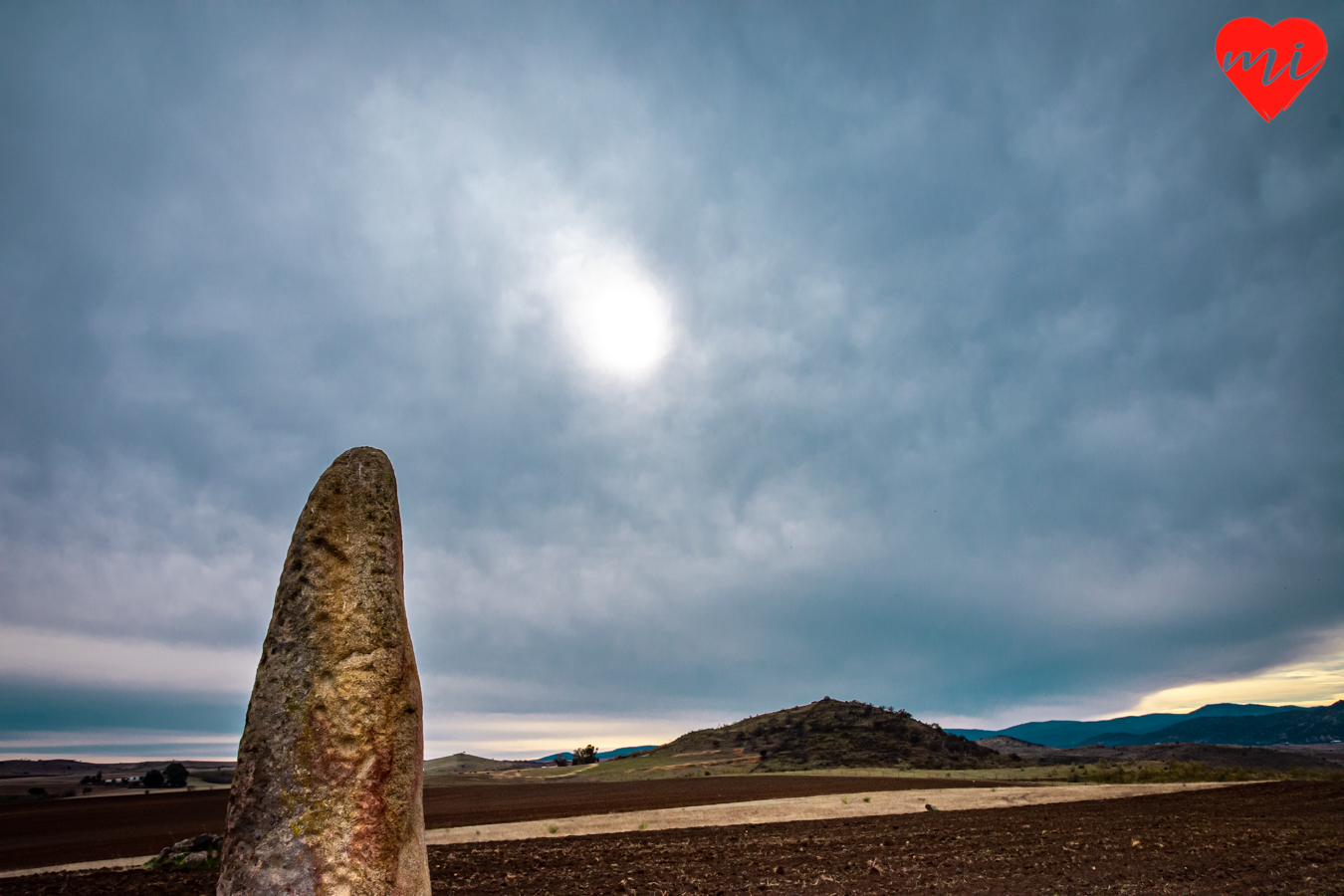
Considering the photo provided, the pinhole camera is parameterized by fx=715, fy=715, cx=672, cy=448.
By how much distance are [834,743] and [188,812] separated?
71698 mm

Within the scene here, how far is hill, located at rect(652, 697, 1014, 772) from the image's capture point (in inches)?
3455

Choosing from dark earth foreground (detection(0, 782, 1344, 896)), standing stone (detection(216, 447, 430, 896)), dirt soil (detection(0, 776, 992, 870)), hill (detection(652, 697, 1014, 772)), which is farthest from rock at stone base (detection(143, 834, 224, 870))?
hill (detection(652, 697, 1014, 772))

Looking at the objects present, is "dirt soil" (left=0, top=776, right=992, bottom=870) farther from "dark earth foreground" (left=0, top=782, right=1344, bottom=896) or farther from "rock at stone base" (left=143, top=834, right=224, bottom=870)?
"dark earth foreground" (left=0, top=782, right=1344, bottom=896)

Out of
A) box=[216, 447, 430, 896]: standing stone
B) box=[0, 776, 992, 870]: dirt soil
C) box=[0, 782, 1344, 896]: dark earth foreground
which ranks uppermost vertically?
box=[216, 447, 430, 896]: standing stone

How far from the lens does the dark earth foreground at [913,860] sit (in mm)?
16000

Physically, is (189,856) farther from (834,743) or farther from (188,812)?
(834,743)

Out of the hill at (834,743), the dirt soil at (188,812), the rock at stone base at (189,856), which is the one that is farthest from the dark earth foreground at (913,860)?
the hill at (834,743)

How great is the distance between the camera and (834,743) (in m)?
94.6

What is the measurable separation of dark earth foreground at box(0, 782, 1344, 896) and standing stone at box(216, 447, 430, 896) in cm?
1036

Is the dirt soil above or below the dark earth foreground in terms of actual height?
below

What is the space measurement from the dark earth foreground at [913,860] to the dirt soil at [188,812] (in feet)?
41.3

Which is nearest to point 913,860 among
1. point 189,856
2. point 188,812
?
point 189,856

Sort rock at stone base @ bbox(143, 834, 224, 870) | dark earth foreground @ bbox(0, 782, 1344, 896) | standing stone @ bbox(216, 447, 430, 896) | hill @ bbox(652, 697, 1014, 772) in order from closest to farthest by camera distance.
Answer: standing stone @ bbox(216, 447, 430, 896) < dark earth foreground @ bbox(0, 782, 1344, 896) < rock at stone base @ bbox(143, 834, 224, 870) < hill @ bbox(652, 697, 1014, 772)

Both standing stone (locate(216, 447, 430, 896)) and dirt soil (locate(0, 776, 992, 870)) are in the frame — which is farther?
dirt soil (locate(0, 776, 992, 870))
